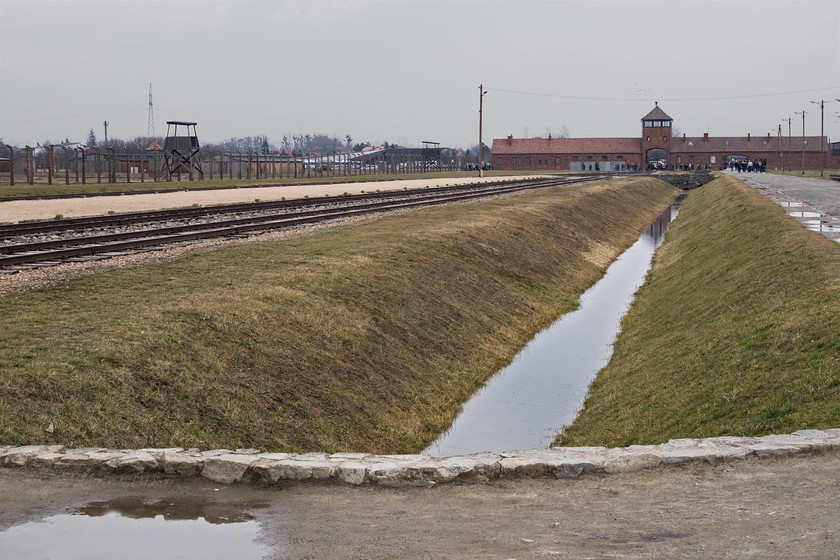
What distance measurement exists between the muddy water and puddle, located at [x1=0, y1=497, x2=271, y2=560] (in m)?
6.35

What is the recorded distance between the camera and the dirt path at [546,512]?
19.7 ft

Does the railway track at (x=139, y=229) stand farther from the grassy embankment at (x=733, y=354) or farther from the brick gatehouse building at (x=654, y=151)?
the brick gatehouse building at (x=654, y=151)

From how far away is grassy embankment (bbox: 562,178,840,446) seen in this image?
10.8 m

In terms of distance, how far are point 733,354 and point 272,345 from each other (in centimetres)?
695

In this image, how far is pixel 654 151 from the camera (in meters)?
156

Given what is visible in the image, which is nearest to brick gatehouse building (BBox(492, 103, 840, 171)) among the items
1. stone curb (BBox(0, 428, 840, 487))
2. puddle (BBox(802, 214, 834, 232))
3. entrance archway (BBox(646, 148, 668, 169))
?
entrance archway (BBox(646, 148, 668, 169))

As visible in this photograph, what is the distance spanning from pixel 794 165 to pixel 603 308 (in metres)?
146

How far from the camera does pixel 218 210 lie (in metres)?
34.7

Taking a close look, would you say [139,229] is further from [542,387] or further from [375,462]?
[375,462]

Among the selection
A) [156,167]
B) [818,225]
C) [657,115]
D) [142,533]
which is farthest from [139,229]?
[657,115]

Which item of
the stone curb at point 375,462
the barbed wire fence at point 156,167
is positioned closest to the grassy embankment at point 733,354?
the stone curb at point 375,462

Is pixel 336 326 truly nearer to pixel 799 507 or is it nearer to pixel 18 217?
pixel 799 507

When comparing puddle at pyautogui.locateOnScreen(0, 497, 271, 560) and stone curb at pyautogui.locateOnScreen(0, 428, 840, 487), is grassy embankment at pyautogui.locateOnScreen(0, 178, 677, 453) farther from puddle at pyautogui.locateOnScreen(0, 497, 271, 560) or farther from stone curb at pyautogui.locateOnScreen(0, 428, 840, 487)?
puddle at pyautogui.locateOnScreen(0, 497, 271, 560)

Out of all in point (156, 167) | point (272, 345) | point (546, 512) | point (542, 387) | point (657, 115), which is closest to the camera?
point (546, 512)
